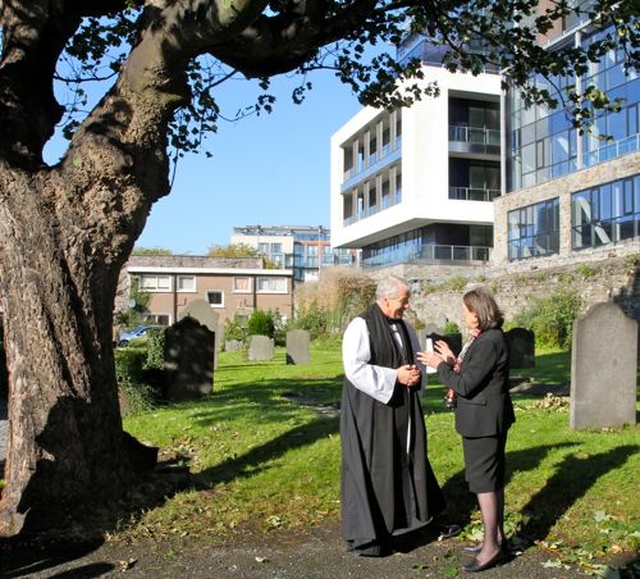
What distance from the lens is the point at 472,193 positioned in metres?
50.9

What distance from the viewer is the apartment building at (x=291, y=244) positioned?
144 m

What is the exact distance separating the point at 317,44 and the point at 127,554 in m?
5.05

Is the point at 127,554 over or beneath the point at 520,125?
beneath

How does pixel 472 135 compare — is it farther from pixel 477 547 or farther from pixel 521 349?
pixel 477 547

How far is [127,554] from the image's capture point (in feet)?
18.1

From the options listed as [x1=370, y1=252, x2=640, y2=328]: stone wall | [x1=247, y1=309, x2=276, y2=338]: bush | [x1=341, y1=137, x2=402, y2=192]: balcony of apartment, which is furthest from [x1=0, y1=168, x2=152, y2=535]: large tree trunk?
[x1=341, y1=137, x2=402, y2=192]: balcony of apartment

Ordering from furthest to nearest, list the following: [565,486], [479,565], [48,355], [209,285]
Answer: [209,285]
[565,486]
[48,355]
[479,565]

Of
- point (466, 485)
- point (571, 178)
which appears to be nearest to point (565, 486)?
point (466, 485)

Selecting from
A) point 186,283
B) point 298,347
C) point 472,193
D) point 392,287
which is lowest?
point 298,347

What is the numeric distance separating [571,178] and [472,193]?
44.3 feet

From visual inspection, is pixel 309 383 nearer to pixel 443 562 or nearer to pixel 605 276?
pixel 443 562

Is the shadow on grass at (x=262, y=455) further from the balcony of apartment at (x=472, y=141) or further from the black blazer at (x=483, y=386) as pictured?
the balcony of apartment at (x=472, y=141)

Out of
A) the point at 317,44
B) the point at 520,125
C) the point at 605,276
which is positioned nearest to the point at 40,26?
the point at 317,44

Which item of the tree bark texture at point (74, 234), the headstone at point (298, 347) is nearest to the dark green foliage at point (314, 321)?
the headstone at point (298, 347)
